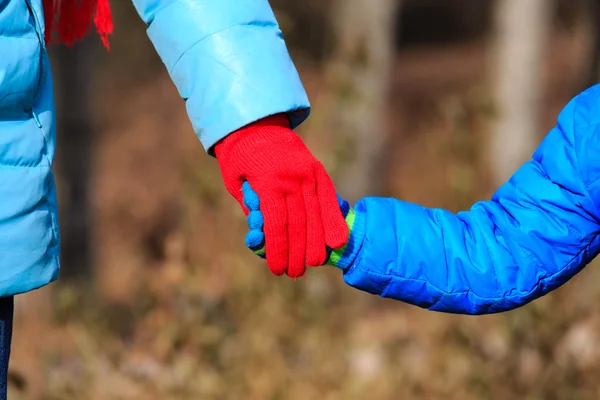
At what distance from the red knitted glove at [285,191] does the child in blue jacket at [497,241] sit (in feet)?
0.25

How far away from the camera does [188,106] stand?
1671 millimetres

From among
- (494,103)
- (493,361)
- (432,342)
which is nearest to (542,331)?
(493,361)

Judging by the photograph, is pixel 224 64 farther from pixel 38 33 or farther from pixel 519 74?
pixel 519 74

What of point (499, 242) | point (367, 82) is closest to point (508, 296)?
point (499, 242)

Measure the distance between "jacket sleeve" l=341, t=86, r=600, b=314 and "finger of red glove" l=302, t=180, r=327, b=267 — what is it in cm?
9

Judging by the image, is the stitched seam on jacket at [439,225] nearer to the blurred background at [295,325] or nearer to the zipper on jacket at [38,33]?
the zipper on jacket at [38,33]

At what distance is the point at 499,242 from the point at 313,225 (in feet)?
1.27

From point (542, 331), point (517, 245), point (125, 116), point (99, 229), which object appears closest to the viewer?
point (517, 245)

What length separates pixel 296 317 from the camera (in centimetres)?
340

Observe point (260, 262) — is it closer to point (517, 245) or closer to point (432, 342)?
point (432, 342)

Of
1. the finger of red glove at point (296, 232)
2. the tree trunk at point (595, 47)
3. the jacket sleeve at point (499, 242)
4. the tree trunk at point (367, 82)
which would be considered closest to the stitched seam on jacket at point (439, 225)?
the jacket sleeve at point (499, 242)

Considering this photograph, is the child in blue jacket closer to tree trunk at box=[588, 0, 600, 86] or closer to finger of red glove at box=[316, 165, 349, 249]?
finger of red glove at box=[316, 165, 349, 249]

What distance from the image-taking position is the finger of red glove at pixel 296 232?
1.57 m

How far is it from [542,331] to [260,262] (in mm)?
1050
